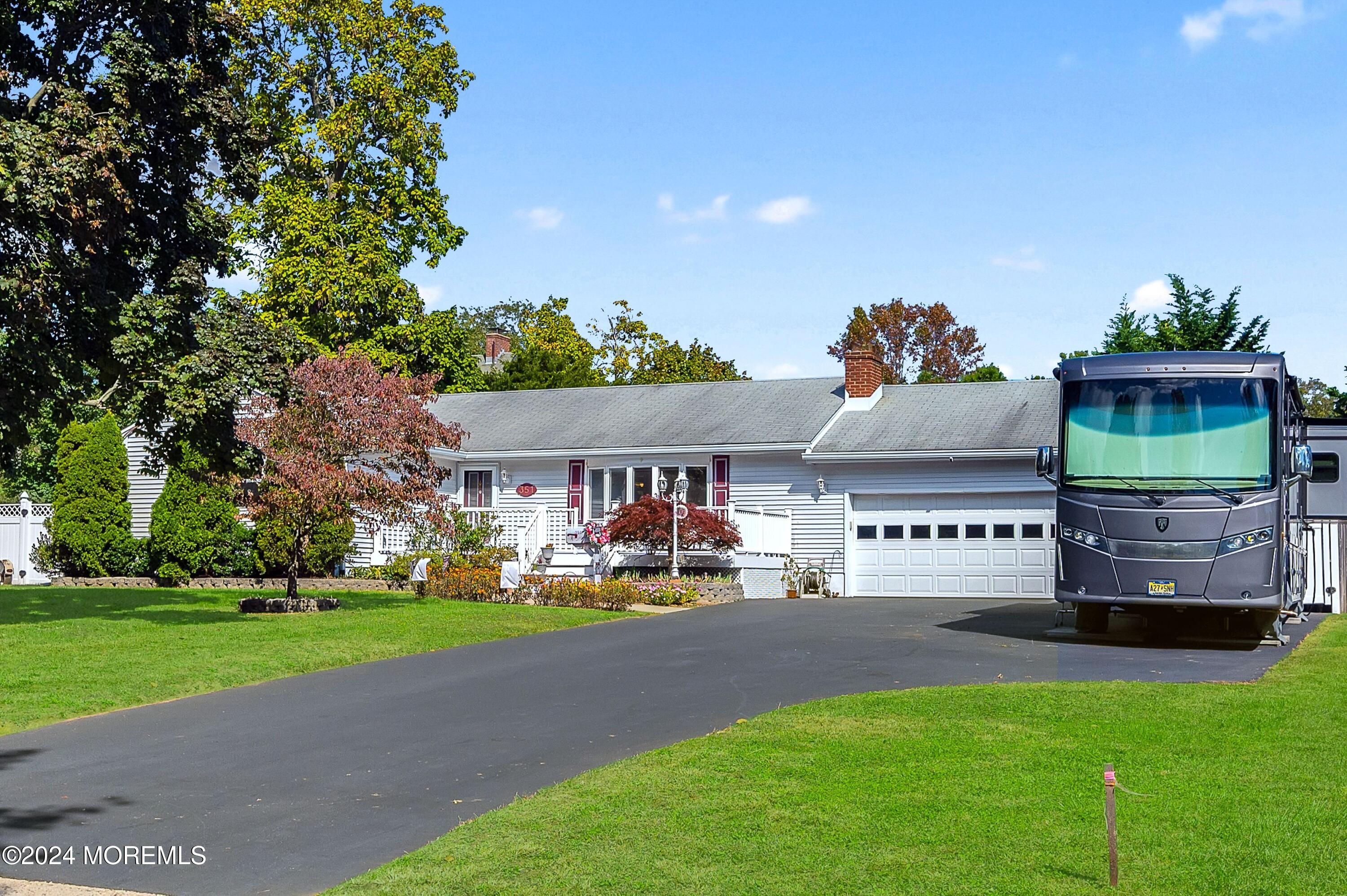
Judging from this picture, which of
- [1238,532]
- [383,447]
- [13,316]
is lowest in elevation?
[1238,532]

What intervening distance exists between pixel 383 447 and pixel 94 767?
12.6 m

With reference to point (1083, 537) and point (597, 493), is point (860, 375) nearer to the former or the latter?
point (597, 493)

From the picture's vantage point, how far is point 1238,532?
1498 cm

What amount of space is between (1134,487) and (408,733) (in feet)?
30.7

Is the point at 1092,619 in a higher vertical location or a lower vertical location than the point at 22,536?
lower

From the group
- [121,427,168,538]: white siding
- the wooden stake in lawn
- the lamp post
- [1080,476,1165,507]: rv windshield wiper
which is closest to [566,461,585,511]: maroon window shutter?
the lamp post

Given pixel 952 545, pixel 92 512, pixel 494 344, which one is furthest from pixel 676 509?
pixel 494 344

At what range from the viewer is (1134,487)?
15.4m

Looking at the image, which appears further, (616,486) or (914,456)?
(616,486)

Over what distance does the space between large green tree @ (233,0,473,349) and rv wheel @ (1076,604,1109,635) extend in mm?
24955

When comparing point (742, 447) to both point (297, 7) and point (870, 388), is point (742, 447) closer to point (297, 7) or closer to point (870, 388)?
point (870, 388)

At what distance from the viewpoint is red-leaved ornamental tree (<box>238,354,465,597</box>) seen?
21359 millimetres

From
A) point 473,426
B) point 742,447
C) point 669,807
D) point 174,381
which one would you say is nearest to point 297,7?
point 473,426

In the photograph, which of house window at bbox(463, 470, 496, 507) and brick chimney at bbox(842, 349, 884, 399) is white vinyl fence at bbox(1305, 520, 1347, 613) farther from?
house window at bbox(463, 470, 496, 507)
